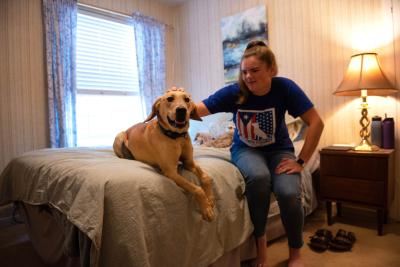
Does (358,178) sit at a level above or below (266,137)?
below

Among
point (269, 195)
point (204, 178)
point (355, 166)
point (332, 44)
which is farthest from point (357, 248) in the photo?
point (332, 44)

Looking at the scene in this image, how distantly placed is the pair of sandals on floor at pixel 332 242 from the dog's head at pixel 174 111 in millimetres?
1098

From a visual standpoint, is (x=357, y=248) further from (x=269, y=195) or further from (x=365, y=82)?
(x=365, y=82)

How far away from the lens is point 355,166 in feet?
6.12

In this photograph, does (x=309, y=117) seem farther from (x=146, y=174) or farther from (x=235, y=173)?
(x=146, y=174)

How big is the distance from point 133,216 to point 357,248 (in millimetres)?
1403

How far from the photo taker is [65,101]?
9.18ft

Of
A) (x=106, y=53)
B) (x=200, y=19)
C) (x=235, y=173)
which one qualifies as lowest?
(x=235, y=173)

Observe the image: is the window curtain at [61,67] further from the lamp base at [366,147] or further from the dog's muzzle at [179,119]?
the lamp base at [366,147]

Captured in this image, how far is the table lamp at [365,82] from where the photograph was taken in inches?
75.0

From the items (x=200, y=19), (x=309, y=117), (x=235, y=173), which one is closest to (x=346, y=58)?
(x=309, y=117)

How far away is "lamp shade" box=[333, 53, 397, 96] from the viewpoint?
1.90m

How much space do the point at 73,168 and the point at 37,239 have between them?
0.70m

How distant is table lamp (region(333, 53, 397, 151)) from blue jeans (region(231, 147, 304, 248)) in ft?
3.23
